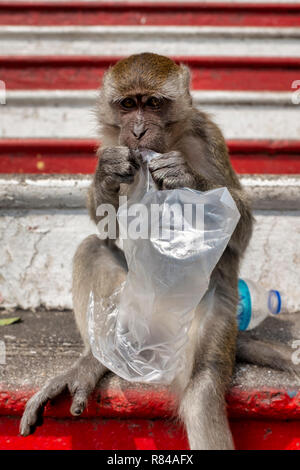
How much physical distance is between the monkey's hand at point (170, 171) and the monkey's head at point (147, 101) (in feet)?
0.30

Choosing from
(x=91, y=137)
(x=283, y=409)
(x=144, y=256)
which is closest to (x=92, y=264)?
(x=144, y=256)

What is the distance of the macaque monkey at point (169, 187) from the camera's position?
132 centimetres

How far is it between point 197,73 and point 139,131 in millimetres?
1742

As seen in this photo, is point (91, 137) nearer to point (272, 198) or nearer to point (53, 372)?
point (272, 198)

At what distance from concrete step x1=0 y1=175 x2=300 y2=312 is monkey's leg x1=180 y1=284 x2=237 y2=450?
52 centimetres

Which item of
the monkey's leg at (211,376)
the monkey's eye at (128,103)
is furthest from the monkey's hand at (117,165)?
the monkey's leg at (211,376)

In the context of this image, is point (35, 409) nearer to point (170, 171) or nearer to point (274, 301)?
point (170, 171)

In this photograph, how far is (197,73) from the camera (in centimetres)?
306

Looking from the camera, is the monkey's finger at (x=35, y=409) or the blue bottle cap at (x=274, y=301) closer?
the monkey's finger at (x=35, y=409)

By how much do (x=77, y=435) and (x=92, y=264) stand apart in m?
0.53

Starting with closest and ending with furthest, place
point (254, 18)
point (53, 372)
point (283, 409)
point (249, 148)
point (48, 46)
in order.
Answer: point (283, 409) → point (53, 372) → point (249, 148) → point (48, 46) → point (254, 18)

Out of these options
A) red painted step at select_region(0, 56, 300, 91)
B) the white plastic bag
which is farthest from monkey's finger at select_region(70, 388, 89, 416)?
red painted step at select_region(0, 56, 300, 91)

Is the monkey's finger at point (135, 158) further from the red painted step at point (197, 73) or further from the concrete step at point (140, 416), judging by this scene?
the red painted step at point (197, 73)

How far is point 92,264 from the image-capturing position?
169cm
